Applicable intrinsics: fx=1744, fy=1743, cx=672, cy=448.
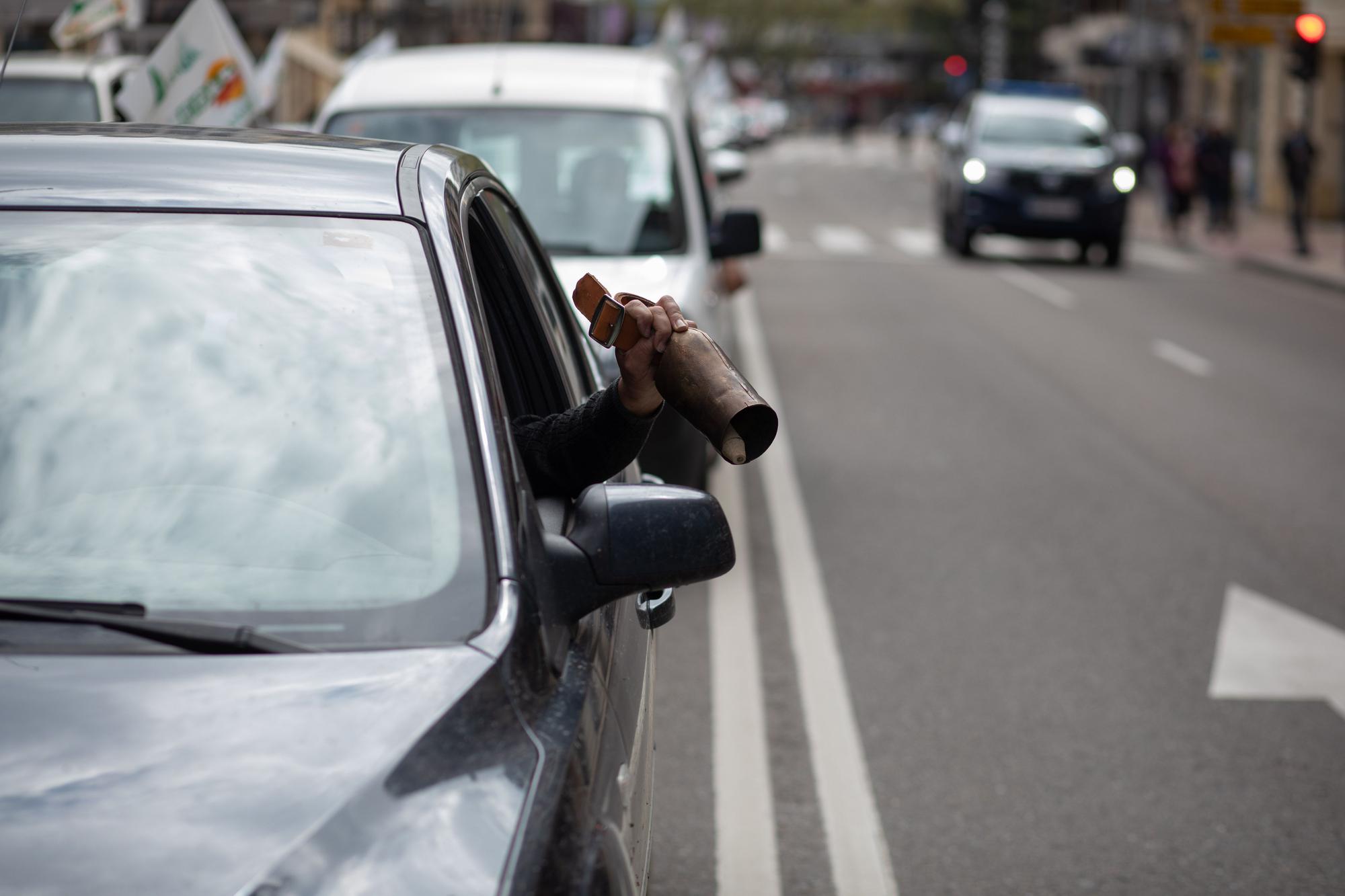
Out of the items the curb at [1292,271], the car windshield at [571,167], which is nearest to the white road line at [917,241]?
the curb at [1292,271]

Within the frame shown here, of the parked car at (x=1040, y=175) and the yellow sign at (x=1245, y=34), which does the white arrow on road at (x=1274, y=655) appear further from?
the yellow sign at (x=1245, y=34)

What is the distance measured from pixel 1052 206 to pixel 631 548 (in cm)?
2057

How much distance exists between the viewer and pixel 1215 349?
14633mm

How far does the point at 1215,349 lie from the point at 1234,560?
7.88m

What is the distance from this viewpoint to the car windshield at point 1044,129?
22875mm

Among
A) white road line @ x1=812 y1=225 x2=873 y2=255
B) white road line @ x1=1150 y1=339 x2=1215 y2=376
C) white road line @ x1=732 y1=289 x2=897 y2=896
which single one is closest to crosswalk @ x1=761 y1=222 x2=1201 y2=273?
white road line @ x1=812 y1=225 x2=873 y2=255

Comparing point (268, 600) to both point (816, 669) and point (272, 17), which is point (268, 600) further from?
point (272, 17)

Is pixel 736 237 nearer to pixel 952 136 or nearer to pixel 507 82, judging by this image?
pixel 507 82

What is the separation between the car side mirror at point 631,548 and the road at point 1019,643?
1.70 m

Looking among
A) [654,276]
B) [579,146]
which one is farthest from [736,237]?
[654,276]

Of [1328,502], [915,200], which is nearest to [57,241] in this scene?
[1328,502]

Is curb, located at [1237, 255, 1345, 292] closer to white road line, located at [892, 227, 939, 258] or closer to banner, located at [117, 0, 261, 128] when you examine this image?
white road line, located at [892, 227, 939, 258]

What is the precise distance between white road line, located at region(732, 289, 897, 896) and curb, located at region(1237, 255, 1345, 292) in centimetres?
1392

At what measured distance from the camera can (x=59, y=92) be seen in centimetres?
993
